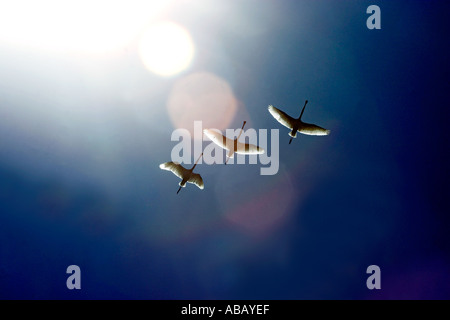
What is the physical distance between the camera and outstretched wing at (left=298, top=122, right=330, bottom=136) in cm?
2025

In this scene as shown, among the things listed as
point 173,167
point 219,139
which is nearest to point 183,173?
point 173,167

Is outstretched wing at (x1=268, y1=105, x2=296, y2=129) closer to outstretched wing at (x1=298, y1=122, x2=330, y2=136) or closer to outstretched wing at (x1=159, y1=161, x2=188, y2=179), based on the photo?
outstretched wing at (x1=298, y1=122, x2=330, y2=136)

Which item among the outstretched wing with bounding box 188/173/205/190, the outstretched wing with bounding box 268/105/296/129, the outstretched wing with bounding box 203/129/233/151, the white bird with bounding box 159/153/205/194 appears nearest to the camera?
the outstretched wing with bounding box 268/105/296/129

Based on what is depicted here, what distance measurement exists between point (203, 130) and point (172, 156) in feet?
10.4

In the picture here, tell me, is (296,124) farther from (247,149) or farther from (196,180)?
(196,180)

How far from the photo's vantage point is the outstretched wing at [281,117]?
20.2m

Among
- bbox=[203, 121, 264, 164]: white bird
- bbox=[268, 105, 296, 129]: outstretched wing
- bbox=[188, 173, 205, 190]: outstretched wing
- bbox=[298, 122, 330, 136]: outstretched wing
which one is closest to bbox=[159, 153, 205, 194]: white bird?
bbox=[188, 173, 205, 190]: outstretched wing

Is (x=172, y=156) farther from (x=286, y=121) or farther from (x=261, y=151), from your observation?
(x=286, y=121)

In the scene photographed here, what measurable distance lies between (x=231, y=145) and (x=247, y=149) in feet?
4.36

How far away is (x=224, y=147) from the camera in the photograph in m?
21.6

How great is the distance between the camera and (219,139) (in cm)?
2166
